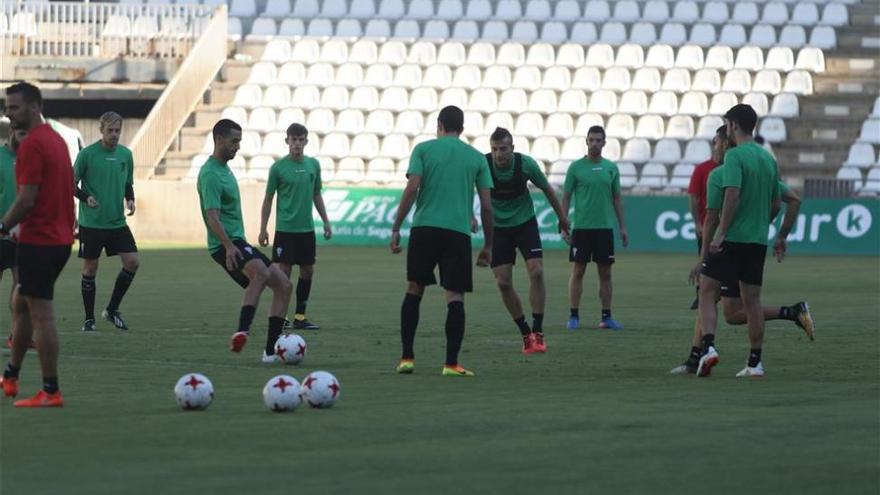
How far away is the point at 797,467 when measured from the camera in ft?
27.3

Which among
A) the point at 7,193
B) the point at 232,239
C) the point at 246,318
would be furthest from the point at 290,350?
the point at 7,193

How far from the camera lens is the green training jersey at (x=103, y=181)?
17.1 m

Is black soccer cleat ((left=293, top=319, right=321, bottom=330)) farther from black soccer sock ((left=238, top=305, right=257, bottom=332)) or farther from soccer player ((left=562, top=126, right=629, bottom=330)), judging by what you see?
black soccer sock ((left=238, top=305, right=257, bottom=332))

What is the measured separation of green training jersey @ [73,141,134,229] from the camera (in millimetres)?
17062

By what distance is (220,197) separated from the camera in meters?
14.3

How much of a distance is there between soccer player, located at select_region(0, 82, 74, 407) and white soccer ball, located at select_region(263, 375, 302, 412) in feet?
4.21

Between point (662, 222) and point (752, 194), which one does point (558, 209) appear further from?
point (662, 222)

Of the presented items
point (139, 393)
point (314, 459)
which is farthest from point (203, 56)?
point (314, 459)

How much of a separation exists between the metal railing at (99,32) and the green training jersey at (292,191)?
24.7 metres

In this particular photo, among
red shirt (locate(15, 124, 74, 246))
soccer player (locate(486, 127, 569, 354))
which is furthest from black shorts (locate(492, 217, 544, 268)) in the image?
red shirt (locate(15, 124, 74, 246))

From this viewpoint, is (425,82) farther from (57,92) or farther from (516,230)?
(516,230)

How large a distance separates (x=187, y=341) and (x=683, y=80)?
27.7 m

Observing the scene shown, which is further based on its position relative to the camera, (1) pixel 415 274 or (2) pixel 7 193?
(2) pixel 7 193

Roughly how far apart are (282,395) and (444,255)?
2.90 meters
